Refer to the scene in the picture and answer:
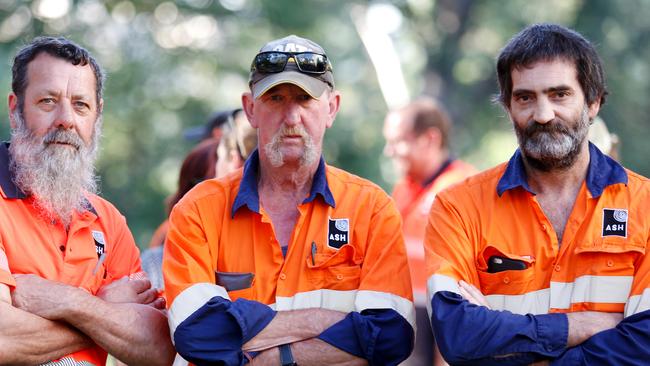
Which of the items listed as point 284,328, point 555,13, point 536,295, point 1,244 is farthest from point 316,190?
point 555,13

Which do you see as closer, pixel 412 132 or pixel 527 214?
pixel 527 214

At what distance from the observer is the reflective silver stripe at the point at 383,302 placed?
5043 millimetres

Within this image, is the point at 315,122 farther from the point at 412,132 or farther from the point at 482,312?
the point at 412,132

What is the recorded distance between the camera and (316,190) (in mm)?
5320

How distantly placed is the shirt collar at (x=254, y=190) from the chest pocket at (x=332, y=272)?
0.90ft

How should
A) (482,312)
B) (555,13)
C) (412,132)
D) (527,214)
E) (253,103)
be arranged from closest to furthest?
(482,312) < (527,214) < (253,103) < (412,132) < (555,13)

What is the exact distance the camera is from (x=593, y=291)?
16.2ft

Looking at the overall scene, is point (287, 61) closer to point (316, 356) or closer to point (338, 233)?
point (338, 233)

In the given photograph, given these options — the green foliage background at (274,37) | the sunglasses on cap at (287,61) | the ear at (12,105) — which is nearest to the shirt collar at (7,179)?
the ear at (12,105)

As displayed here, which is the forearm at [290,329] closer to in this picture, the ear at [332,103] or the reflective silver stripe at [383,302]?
the reflective silver stripe at [383,302]

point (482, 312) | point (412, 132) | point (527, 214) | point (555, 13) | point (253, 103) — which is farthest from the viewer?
point (555, 13)

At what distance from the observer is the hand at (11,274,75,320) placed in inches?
194

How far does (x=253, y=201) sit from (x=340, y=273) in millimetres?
549

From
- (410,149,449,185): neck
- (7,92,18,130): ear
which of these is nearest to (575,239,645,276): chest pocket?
(7,92,18,130): ear
